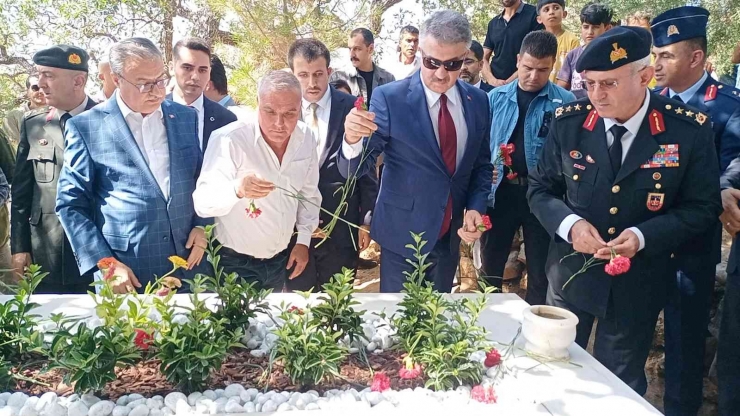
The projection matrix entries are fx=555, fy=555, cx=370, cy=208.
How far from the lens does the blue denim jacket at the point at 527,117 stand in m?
3.63

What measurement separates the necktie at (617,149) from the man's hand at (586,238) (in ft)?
1.09

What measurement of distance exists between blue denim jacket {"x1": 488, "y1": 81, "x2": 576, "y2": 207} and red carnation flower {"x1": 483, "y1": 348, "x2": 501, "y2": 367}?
6.30 feet

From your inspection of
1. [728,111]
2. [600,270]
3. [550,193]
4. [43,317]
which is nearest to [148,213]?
[43,317]

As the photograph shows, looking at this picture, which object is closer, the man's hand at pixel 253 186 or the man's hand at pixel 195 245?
the man's hand at pixel 253 186

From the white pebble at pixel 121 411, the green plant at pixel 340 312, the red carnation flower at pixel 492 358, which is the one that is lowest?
the white pebble at pixel 121 411

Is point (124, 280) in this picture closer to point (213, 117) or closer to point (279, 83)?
point (279, 83)

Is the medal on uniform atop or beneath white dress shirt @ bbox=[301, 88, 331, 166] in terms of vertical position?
beneath

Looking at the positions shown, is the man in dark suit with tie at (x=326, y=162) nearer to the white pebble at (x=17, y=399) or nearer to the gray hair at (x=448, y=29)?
the gray hair at (x=448, y=29)

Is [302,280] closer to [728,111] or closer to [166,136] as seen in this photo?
[166,136]

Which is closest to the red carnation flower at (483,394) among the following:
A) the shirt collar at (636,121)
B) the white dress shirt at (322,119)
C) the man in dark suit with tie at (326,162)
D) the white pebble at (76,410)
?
the white pebble at (76,410)

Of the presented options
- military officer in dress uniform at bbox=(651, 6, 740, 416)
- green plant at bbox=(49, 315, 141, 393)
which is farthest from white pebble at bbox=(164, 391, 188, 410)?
military officer in dress uniform at bbox=(651, 6, 740, 416)

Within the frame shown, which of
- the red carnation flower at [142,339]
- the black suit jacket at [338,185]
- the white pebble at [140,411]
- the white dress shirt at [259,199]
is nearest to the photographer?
the white pebble at [140,411]

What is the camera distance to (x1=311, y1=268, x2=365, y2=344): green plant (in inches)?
76.5

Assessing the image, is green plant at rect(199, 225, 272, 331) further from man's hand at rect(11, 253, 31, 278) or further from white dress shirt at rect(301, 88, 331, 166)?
man's hand at rect(11, 253, 31, 278)
